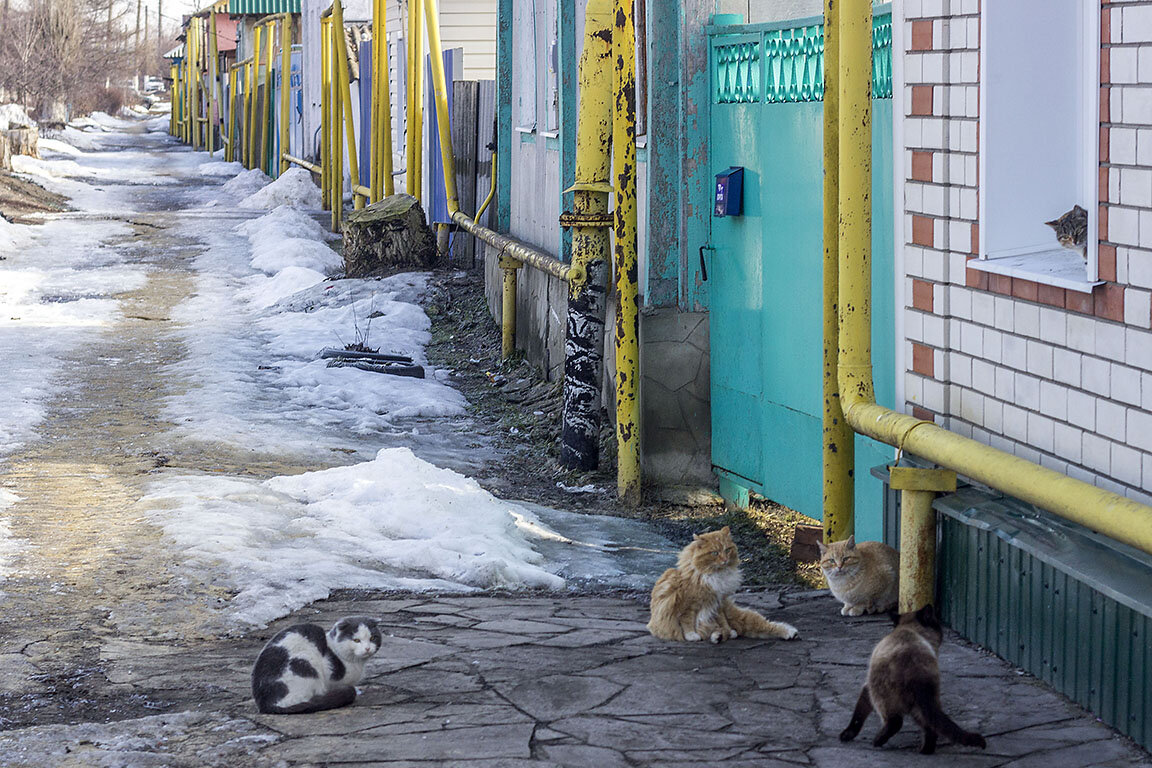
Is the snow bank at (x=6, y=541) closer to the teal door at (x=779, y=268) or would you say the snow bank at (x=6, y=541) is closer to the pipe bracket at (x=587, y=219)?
the pipe bracket at (x=587, y=219)

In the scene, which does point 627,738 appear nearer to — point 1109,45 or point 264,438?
point 1109,45

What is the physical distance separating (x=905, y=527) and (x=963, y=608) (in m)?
0.33

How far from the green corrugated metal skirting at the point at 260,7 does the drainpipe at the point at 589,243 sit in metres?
27.2

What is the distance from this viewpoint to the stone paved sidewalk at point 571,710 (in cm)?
386

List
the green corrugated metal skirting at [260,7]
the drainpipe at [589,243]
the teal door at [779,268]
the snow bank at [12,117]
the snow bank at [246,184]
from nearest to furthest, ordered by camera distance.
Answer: the teal door at [779,268], the drainpipe at [589,243], the snow bank at [246,184], the green corrugated metal skirting at [260,7], the snow bank at [12,117]

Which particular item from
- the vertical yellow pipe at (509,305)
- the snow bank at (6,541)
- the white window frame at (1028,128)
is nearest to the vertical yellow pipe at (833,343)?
the white window frame at (1028,128)

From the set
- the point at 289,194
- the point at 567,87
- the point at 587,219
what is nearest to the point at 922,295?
the point at 587,219

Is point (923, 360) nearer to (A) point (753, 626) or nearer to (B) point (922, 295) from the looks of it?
(B) point (922, 295)

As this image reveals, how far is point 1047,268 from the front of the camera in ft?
14.6

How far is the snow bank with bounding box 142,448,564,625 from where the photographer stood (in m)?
5.87

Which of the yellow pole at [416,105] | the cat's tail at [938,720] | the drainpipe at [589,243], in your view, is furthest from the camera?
the yellow pole at [416,105]

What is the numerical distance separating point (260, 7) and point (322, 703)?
113ft

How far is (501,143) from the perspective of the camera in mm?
13242

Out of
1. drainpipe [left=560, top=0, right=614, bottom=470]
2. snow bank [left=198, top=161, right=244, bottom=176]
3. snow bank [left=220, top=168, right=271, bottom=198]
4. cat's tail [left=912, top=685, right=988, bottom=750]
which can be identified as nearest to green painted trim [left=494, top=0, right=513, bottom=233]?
drainpipe [left=560, top=0, right=614, bottom=470]
